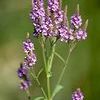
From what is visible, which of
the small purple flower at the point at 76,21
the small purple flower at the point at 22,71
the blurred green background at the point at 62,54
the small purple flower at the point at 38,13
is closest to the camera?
the small purple flower at the point at 38,13

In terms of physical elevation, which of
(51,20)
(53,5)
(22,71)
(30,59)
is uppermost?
(53,5)

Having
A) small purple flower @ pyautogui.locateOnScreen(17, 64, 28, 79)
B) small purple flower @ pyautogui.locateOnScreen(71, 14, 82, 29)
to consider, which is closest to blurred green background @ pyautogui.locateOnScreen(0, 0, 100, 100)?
small purple flower @ pyautogui.locateOnScreen(17, 64, 28, 79)

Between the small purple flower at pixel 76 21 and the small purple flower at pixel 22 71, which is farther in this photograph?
the small purple flower at pixel 22 71

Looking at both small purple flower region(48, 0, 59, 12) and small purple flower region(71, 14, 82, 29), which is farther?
small purple flower region(71, 14, 82, 29)

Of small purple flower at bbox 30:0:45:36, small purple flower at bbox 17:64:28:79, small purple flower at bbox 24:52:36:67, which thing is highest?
small purple flower at bbox 30:0:45:36

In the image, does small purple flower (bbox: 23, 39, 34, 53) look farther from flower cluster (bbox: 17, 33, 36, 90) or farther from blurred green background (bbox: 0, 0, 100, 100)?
blurred green background (bbox: 0, 0, 100, 100)

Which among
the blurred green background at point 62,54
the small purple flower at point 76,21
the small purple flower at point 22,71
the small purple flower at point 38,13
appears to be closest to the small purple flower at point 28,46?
the small purple flower at point 38,13

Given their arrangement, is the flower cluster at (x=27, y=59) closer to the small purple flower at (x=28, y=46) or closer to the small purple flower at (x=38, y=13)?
the small purple flower at (x=28, y=46)

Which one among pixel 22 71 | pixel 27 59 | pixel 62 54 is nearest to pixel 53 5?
pixel 27 59

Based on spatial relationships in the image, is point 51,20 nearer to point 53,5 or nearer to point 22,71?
point 53,5

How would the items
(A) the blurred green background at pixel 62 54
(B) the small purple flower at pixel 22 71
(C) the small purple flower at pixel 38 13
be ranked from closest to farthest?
(C) the small purple flower at pixel 38 13
(B) the small purple flower at pixel 22 71
(A) the blurred green background at pixel 62 54
